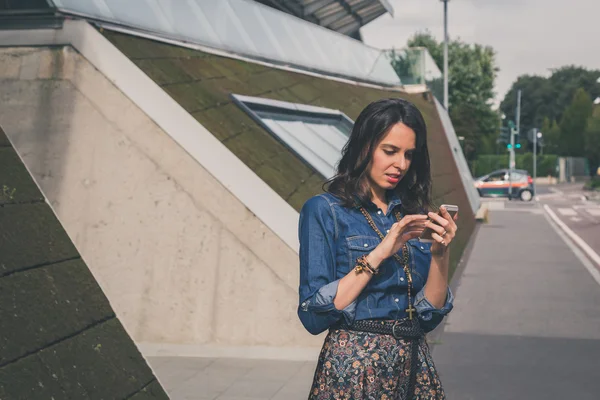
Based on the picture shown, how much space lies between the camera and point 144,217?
9.25 metres

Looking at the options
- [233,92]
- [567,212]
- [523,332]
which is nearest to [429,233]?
[523,332]

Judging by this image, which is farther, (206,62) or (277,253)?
(206,62)

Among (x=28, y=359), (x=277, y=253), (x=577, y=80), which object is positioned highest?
(x=28, y=359)

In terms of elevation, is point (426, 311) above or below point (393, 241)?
below

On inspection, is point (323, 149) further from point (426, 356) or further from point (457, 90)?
point (457, 90)

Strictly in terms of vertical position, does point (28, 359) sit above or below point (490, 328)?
above

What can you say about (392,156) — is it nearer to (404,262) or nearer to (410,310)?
(404,262)

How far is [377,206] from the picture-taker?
332 cm

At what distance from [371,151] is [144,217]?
6246mm

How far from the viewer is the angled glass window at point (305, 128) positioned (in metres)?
11.3

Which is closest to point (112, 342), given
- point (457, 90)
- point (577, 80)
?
point (457, 90)

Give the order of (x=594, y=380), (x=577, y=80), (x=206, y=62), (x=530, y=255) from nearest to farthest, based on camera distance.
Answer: (x=594, y=380) → (x=206, y=62) → (x=530, y=255) → (x=577, y=80)

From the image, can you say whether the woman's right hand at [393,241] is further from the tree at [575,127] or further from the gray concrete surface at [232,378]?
the tree at [575,127]

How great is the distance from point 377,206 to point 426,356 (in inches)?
21.8
